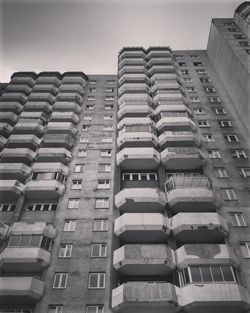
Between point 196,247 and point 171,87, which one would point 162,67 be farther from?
point 196,247

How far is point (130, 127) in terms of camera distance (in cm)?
3512

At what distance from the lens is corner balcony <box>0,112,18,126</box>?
3897 cm

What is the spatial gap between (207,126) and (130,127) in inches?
363

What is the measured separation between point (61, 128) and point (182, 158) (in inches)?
580

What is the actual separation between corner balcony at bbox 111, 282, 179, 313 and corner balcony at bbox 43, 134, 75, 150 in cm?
1828

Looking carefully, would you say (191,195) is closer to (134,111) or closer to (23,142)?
(134,111)

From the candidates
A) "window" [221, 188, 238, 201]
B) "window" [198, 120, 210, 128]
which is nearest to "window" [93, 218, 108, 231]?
"window" [221, 188, 238, 201]

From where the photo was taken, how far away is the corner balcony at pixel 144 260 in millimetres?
22219

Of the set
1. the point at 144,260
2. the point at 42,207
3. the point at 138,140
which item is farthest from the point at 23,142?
the point at 144,260

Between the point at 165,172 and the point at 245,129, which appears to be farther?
the point at 245,129

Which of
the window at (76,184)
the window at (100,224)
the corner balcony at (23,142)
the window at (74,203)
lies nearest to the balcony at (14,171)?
the corner balcony at (23,142)

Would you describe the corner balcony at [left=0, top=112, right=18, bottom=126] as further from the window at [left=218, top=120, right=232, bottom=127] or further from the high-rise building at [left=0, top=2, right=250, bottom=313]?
the window at [left=218, top=120, right=232, bottom=127]

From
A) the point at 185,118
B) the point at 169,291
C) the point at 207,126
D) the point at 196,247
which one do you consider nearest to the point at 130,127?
the point at 185,118

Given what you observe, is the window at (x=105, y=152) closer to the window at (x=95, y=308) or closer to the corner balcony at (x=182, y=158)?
the corner balcony at (x=182, y=158)
